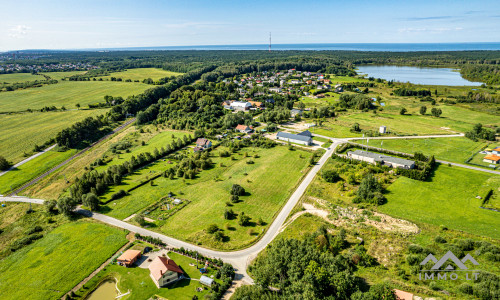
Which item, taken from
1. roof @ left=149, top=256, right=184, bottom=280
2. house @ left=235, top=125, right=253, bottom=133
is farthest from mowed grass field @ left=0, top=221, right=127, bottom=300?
house @ left=235, top=125, right=253, bottom=133

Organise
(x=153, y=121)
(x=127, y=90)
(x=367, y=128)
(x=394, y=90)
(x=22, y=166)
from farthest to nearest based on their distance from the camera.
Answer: (x=127, y=90) < (x=394, y=90) < (x=153, y=121) < (x=367, y=128) < (x=22, y=166)

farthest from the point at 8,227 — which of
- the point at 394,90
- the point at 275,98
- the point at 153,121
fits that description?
the point at 394,90

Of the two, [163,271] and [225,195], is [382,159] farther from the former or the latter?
[163,271]

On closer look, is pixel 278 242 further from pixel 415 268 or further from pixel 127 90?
pixel 127 90

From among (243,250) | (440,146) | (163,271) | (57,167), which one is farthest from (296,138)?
(57,167)

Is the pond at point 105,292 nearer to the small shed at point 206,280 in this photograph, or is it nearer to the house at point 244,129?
the small shed at point 206,280

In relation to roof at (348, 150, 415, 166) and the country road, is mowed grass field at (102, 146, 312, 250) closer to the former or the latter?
the country road

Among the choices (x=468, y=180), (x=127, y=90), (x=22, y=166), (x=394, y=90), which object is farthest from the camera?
(x=127, y=90)
